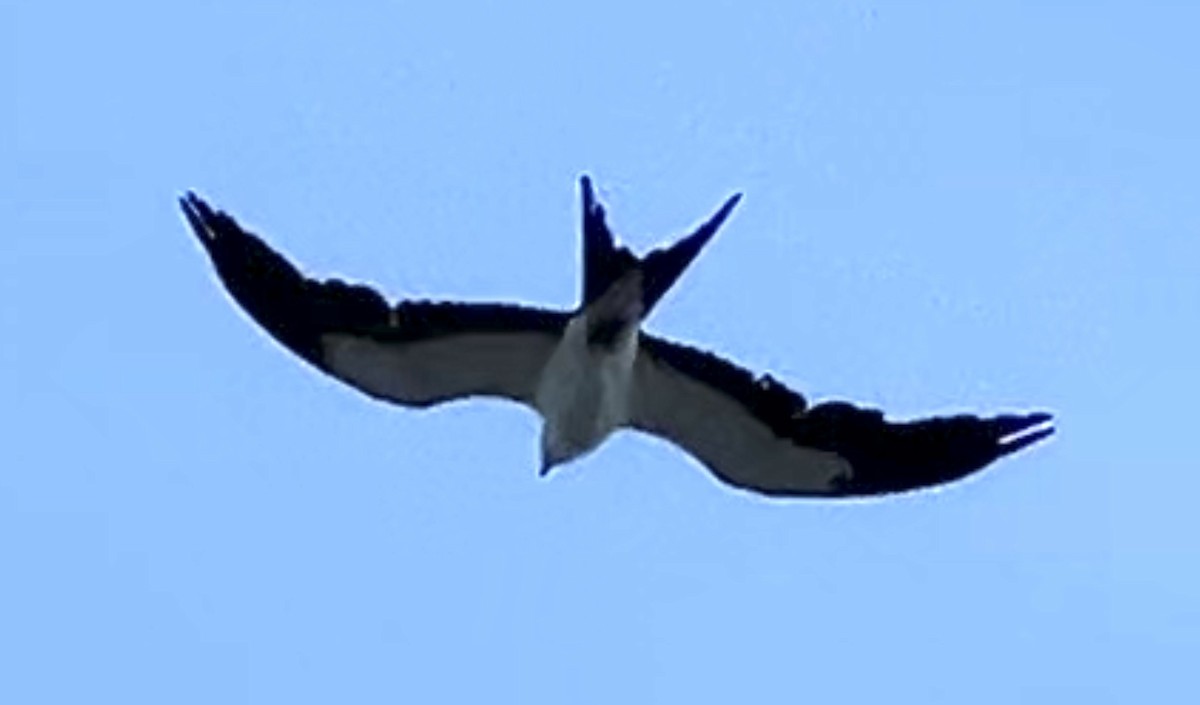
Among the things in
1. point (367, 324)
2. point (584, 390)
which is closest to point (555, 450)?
point (584, 390)

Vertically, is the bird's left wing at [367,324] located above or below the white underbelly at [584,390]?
above

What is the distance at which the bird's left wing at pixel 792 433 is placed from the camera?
26719 millimetres

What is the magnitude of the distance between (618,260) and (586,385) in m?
1.42

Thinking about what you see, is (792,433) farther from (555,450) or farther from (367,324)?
(367,324)

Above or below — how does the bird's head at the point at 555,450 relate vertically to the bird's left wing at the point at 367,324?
below

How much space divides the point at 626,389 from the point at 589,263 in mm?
1657

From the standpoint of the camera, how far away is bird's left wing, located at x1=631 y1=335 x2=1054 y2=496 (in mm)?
26719

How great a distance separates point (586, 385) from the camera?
86.1 ft

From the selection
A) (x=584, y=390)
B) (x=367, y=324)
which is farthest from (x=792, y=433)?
(x=367, y=324)

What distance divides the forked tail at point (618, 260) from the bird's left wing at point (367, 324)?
1.16m

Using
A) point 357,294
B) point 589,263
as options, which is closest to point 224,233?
point 357,294

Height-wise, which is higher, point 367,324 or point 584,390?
point 367,324

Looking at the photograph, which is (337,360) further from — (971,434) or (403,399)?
(971,434)

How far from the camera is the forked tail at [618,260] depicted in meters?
24.7
